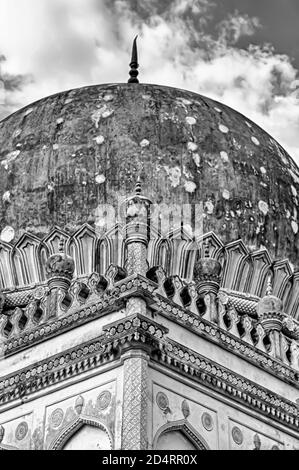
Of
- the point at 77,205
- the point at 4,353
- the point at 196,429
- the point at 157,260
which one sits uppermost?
the point at 77,205

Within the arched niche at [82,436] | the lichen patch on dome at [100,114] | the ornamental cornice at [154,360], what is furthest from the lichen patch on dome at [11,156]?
the arched niche at [82,436]

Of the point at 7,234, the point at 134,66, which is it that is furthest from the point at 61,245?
the point at 134,66

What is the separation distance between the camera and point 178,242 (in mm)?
14156

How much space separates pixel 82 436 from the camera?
1054cm

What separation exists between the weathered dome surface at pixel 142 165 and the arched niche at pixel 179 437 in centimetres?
441

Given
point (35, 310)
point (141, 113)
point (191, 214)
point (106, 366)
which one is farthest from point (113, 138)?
point (106, 366)

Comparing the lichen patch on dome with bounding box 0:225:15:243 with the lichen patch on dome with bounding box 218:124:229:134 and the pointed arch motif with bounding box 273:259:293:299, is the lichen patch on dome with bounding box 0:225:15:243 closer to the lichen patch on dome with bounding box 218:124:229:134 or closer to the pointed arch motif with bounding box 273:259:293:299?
the lichen patch on dome with bounding box 218:124:229:134

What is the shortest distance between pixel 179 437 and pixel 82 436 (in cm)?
104

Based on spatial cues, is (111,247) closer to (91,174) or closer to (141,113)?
(91,174)

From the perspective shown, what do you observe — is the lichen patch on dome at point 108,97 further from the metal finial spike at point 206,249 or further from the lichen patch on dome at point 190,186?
the metal finial spike at point 206,249

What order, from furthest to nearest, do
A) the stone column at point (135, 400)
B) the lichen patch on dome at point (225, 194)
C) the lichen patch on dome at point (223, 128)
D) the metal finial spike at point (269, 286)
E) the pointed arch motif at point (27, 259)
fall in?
the lichen patch on dome at point (223, 128) < the lichen patch on dome at point (225, 194) < the pointed arch motif at point (27, 259) < the metal finial spike at point (269, 286) < the stone column at point (135, 400)

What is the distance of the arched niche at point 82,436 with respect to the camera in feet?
33.9

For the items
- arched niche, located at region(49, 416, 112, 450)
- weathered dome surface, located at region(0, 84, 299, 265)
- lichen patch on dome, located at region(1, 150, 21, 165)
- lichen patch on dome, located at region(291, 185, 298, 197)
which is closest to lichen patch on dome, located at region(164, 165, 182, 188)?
weathered dome surface, located at region(0, 84, 299, 265)
